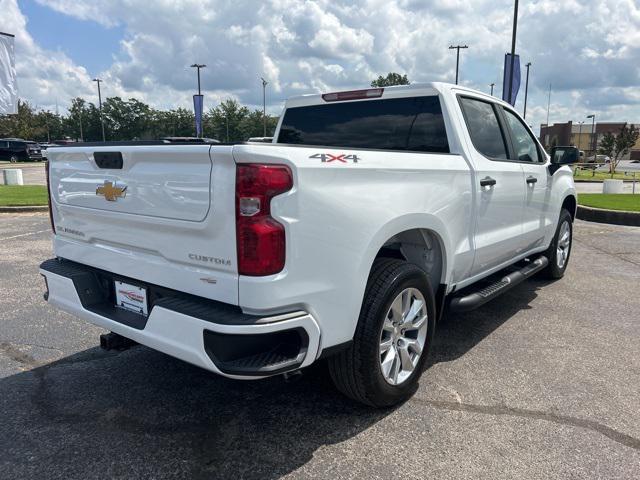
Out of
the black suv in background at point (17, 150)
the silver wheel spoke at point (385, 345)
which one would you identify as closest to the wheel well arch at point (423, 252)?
the silver wheel spoke at point (385, 345)

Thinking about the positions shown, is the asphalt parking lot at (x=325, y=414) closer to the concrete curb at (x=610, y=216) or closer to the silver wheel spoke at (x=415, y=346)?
the silver wheel spoke at (x=415, y=346)

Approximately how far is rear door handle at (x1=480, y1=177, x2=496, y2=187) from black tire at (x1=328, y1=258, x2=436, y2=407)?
110cm

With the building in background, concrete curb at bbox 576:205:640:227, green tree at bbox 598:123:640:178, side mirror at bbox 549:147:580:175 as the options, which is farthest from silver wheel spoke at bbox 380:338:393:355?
the building in background

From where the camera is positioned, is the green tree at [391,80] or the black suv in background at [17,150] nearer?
the black suv in background at [17,150]

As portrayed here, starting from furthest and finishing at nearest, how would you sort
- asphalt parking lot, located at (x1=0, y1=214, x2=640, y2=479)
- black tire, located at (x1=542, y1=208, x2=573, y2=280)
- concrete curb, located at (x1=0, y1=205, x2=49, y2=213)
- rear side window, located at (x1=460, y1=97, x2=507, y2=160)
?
concrete curb, located at (x1=0, y1=205, x2=49, y2=213), black tire, located at (x1=542, y1=208, x2=573, y2=280), rear side window, located at (x1=460, y1=97, x2=507, y2=160), asphalt parking lot, located at (x1=0, y1=214, x2=640, y2=479)

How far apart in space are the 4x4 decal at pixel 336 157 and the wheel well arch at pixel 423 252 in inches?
37.2

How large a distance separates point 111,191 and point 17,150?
141 ft

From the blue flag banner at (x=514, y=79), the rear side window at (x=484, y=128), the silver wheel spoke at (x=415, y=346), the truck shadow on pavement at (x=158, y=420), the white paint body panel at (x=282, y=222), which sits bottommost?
the truck shadow on pavement at (x=158, y=420)

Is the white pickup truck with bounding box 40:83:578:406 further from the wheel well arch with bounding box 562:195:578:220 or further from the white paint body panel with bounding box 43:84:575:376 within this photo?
the wheel well arch with bounding box 562:195:578:220

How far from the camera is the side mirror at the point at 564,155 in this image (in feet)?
17.7

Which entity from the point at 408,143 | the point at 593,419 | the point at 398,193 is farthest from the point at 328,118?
the point at 593,419

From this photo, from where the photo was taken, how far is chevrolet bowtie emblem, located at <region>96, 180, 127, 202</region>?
9.15 ft

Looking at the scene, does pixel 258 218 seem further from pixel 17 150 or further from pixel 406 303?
pixel 17 150

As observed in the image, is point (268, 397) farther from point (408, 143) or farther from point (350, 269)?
point (408, 143)
